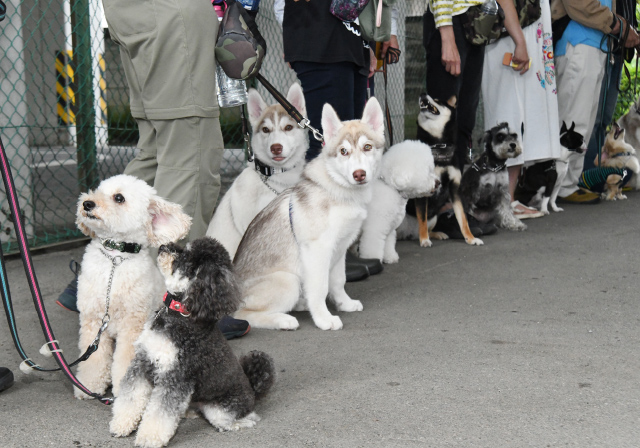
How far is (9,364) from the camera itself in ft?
10.8

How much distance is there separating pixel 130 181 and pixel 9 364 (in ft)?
3.91

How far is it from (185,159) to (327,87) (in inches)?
57.8

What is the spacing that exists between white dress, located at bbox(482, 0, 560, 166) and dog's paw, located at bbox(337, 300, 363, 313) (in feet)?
11.4

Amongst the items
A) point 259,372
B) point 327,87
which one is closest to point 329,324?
point 259,372

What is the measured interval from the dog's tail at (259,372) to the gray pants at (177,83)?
0.96 m

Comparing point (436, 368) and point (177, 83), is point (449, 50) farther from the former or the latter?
point (436, 368)

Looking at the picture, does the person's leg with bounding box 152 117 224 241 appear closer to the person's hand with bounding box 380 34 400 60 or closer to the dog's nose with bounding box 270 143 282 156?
the dog's nose with bounding box 270 143 282 156

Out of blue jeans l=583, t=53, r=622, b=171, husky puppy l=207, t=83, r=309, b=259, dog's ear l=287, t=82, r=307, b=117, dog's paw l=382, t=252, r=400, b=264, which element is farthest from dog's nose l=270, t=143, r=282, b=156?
blue jeans l=583, t=53, r=622, b=171

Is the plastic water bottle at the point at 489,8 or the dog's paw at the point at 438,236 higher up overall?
the plastic water bottle at the point at 489,8

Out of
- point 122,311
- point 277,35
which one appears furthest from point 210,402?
point 277,35

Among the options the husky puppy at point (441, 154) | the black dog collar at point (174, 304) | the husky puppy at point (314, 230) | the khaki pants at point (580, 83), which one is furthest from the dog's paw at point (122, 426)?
the khaki pants at point (580, 83)

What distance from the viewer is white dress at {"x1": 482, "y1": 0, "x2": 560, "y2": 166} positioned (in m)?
6.86

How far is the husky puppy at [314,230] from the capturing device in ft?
12.5

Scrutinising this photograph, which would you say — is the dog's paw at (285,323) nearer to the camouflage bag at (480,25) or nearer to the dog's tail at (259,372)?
the dog's tail at (259,372)
